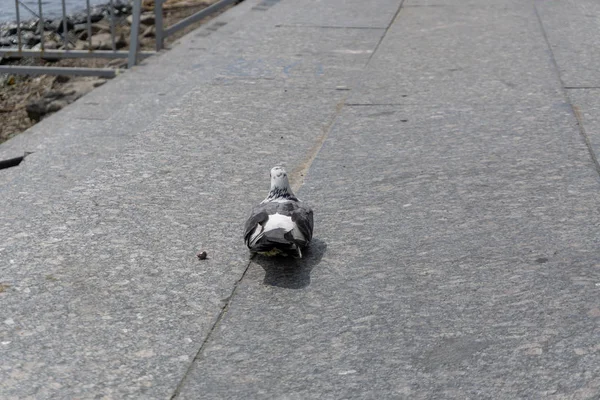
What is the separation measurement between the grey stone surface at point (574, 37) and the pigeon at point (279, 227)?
3.42 meters

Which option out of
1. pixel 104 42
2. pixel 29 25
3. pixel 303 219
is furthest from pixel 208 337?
pixel 104 42

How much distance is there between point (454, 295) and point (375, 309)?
0.32 metres

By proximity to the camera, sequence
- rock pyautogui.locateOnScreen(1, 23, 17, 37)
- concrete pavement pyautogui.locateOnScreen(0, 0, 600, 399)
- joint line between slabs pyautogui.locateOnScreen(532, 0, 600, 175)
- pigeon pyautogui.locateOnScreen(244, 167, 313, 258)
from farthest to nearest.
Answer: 1. rock pyautogui.locateOnScreen(1, 23, 17, 37)
2. joint line between slabs pyautogui.locateOnScreen(532, 0, 600, 175)
3. pigeon pyautogui.locateOnScreen(244, 167, 313, 258)
4. concrete pavement pyautogui.locateOnScreen(0, 0, 600, 399)

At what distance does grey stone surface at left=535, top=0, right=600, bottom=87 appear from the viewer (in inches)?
278

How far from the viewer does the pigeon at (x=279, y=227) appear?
148 inches

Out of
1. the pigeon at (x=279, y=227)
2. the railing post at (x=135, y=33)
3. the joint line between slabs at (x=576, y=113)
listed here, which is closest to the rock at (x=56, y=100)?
the railing post at (x=135, y=33)

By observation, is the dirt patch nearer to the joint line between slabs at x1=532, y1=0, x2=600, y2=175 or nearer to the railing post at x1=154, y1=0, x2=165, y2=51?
the railing post at x1=154, y1=0, x2=165, y2=51

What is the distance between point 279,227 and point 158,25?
5138mm

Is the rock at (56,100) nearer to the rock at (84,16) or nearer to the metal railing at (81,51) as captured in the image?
the metal railing at (81,51)

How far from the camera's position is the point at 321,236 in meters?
4.28

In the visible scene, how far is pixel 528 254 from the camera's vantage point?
4035 millimetres

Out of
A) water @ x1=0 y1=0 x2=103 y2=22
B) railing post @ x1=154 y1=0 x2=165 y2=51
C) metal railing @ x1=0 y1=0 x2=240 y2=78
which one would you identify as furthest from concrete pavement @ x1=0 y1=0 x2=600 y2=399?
water @ x1=0 y1=0 x2=103 y2=22

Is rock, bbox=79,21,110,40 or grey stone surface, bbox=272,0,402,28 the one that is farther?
rock, bbox=79,21,110,40

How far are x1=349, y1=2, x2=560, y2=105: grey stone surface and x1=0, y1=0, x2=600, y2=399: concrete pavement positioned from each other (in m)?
0.04
